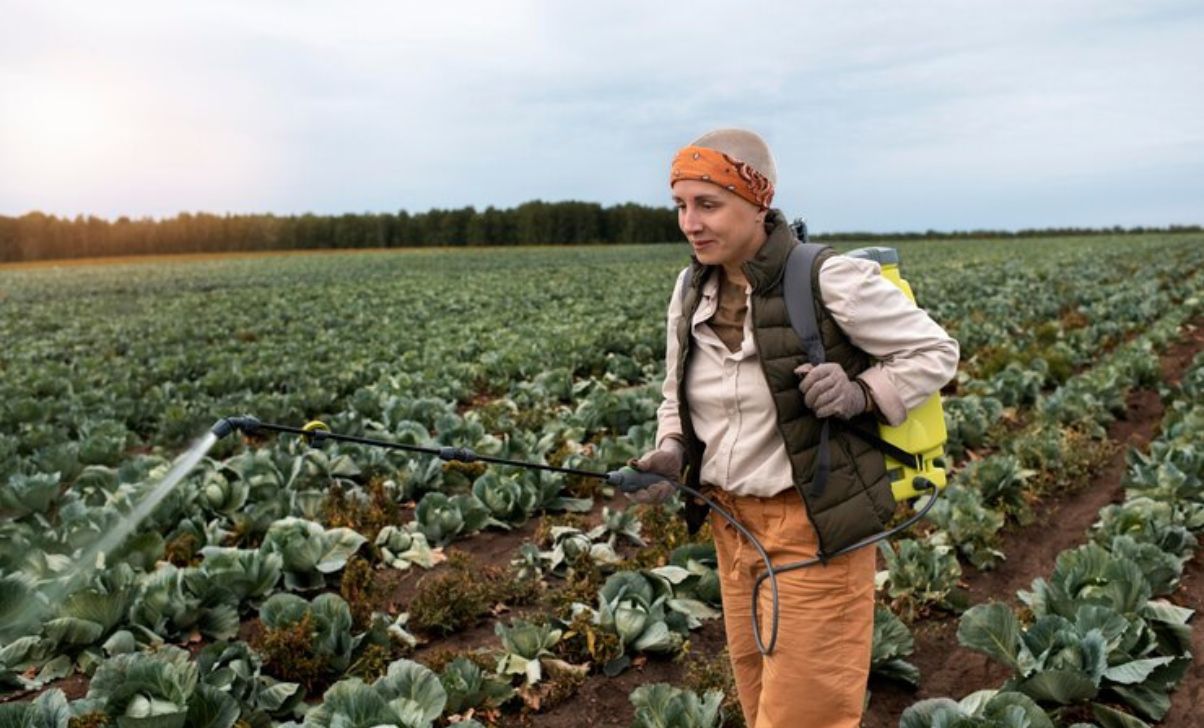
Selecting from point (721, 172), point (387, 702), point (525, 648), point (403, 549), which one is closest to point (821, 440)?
point (721, 172)

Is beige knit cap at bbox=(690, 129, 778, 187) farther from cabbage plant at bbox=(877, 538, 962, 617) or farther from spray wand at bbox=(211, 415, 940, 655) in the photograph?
cabbage plant at bbox=(877, 538, 962, 617)

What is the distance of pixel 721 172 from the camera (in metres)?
2.58

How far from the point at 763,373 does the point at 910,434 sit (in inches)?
20.2

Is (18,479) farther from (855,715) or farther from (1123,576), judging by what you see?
(1123,576)

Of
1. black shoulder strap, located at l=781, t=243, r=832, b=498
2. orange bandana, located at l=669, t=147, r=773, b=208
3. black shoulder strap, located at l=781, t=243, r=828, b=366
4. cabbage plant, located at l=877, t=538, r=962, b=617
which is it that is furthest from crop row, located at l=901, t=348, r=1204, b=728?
orange bandana, located at l=669, t=147, r=773, b=208

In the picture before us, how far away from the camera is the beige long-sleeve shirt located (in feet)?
8.62

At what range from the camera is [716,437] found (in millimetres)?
3002

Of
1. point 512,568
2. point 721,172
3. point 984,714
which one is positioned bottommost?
point 512,568

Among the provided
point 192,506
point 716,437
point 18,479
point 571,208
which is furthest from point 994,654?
point 571,208

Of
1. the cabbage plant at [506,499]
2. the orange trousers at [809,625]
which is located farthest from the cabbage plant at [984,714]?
the cabbage plant at [506,499]

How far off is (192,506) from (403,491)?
1535 millimetres

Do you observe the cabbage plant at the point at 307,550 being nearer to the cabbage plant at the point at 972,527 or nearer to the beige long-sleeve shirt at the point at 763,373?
the beige long-sleeve shirt at the point at 763,373

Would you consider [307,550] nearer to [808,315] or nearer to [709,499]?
[709,499]

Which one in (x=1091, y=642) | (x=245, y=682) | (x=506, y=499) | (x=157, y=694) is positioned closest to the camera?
(x=157, y=694)
